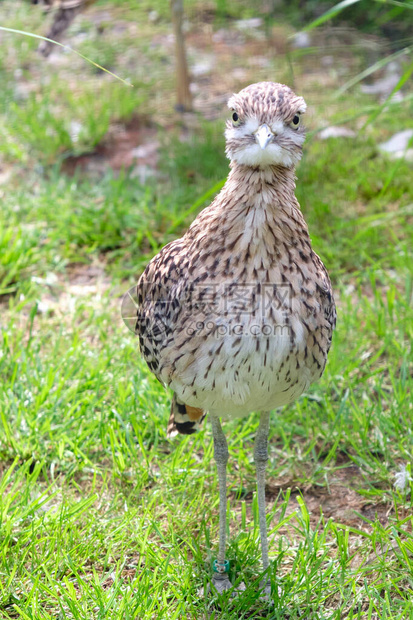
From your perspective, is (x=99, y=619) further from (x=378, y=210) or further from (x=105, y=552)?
(x=378, y=210)

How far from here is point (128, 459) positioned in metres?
3.60

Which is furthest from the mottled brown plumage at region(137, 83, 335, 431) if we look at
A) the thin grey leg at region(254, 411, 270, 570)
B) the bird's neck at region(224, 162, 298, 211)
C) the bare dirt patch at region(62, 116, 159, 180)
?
the bare dirt patch at region(62, 116, 159, 180)

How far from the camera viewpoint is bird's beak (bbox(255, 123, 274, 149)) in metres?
2.34

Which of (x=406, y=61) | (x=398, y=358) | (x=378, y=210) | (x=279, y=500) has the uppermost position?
(x=406, y=61)

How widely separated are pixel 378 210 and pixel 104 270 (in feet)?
6.39

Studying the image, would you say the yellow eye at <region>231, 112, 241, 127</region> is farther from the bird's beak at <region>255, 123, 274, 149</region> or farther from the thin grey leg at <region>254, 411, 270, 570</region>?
the thin grey leg at <region>254, 411, 270, 570</region>

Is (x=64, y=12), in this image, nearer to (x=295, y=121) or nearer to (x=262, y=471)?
(x=295, y=121)

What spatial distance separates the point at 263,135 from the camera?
2.36 meters

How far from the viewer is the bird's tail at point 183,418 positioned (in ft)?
10.9

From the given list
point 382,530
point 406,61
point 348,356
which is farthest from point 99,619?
point 406,61

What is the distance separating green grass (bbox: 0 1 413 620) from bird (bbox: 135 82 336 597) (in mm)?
788

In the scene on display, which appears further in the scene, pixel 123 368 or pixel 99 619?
pixel 123 368

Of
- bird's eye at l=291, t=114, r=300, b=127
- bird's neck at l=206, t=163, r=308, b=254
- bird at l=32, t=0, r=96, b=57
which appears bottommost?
bird's neck at l=206, t=163, r=308, b=254

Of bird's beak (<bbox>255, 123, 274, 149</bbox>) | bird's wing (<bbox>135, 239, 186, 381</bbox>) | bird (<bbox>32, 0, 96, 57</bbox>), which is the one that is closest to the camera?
bird's beak (<bbox>255, 123, 274, 149</bbox>)
